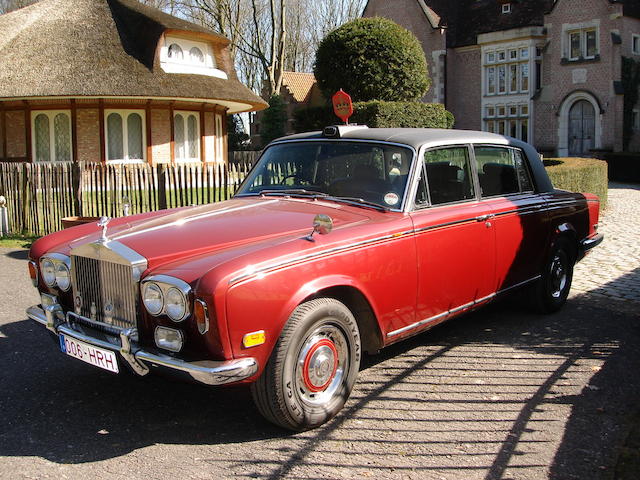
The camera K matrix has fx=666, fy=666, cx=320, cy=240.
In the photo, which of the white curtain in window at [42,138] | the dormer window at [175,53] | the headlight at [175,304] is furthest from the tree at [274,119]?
the headlight at [175,304]

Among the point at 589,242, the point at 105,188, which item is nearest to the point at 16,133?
the point at 105,188

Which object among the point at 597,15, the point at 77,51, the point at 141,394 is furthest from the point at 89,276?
the point at 597,15

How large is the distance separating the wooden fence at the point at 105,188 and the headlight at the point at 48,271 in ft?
25.8

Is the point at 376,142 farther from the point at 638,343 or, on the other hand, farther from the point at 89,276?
the point at 638,343

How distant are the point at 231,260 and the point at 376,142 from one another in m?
2.02

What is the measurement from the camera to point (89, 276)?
4324 millimetres

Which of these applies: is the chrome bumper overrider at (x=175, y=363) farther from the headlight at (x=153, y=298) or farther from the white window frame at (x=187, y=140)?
the white window frame at (x=187, y=140)

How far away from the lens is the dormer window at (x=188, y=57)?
25391 mm

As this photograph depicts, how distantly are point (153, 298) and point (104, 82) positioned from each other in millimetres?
20949

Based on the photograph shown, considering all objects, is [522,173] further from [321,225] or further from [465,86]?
[465,86]

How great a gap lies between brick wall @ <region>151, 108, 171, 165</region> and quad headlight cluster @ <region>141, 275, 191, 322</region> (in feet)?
74.0

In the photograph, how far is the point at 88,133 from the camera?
24703 mm

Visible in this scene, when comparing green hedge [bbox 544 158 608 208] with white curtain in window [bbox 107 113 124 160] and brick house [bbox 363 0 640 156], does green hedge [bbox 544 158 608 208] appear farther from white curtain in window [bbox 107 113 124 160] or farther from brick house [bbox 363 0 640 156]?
white curtain in window [bbox 107 113 124 160]

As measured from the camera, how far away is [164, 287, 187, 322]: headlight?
12.2 ft
